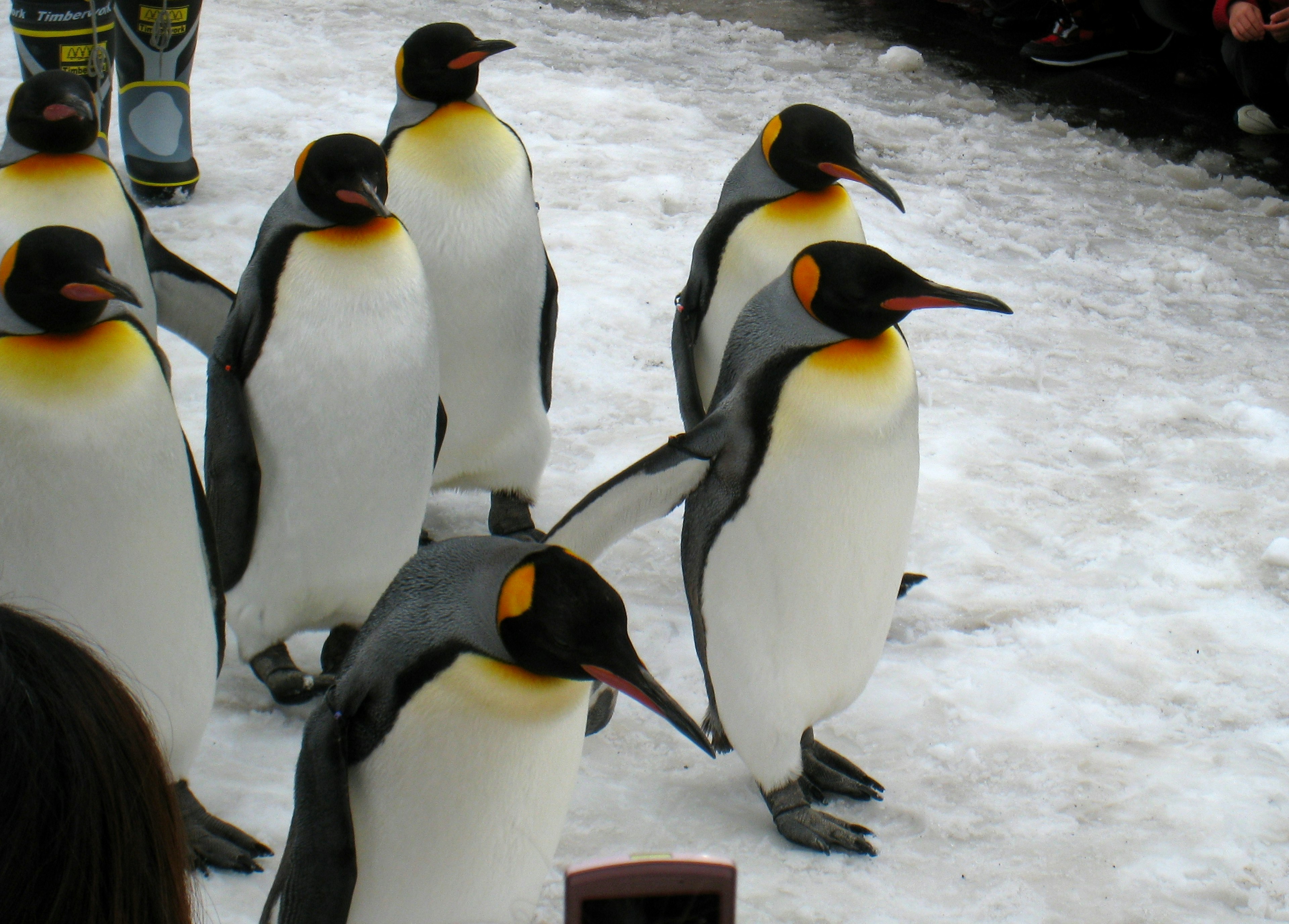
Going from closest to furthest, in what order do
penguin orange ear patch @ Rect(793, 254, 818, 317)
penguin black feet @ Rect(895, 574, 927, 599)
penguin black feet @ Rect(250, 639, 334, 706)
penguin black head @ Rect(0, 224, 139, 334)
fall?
penguin black head @ Rect(0, 224, 139, 334)
penguin orange ear patch @ Rect(793, 254, 818, 317)
penguin black feet @ Rect(250, 639, 334, 706)
penguin black feet @ Rect(895, 574, 927, 599)

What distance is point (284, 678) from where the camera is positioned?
7.07 ft

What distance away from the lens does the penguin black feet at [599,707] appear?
1981 mm

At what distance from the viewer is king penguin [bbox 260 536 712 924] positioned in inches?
53.3

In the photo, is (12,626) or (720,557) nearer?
(12,626)

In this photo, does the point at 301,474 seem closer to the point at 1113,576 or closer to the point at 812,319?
the point at 812,319

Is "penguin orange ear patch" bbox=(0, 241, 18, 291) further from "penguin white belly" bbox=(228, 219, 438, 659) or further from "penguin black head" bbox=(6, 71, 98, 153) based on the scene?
"penguin black head" bbox=(6, 71, 98, 153)

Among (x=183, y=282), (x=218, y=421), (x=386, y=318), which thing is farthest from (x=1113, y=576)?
(x=183, y=282)

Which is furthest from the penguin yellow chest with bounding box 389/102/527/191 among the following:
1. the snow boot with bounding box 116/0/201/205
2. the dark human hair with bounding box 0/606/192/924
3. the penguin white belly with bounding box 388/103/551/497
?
the dark human hair with bounding box 0/606/192/924

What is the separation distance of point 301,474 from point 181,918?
1402 mm

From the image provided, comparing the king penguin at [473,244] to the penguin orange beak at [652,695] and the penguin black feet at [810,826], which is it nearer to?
the penguin black feet at [810,826]

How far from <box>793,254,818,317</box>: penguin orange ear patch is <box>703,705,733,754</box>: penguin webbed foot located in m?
Answer: 0.68

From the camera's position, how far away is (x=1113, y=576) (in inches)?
105

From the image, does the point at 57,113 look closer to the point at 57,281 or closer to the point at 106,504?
the point at 57,281

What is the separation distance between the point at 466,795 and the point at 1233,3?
193 inches
